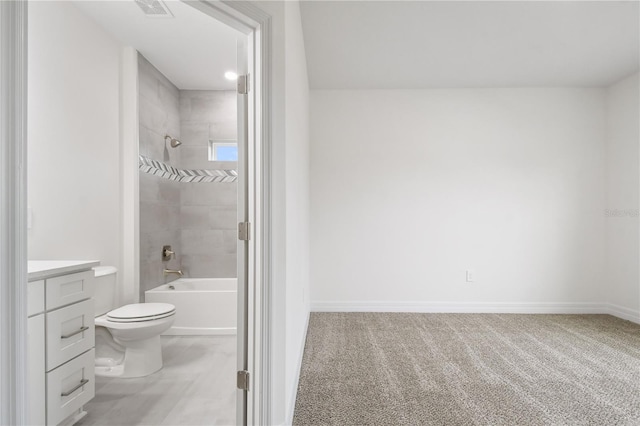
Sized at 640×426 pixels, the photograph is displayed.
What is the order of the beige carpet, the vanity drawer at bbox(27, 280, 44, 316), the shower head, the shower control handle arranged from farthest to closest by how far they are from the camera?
the shower head < the shower control handle < the beige carpet < the vanity drawer at bbox(27, 280, 44, 316)

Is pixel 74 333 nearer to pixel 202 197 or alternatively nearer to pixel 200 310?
pixel 200 310

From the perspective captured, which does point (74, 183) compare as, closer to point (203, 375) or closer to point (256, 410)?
point (203, 375)

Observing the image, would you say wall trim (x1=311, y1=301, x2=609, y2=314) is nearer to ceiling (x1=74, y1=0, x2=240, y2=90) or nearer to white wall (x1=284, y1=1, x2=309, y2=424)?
white wall (x1=284, y1=1, x2=309, y2=424)

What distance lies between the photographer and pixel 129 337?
2.50 m

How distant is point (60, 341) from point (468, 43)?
3.50m

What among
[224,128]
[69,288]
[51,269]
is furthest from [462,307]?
[51,269]

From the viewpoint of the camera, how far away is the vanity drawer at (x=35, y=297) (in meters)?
1.56

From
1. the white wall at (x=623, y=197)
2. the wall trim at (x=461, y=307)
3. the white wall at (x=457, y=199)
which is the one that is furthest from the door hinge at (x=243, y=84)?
the white wall at (x=623, y=197)

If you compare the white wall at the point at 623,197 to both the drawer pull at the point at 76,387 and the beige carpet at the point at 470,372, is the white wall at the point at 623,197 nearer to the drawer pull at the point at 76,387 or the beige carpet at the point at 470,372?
the beige carpet at the point at 470,372

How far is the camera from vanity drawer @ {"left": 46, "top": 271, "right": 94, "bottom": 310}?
170 cm

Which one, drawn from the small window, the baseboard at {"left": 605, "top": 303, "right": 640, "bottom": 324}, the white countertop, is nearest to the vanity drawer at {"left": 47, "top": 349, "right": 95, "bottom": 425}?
the white countertop

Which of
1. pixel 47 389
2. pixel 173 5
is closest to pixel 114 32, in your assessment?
pixel 173 5

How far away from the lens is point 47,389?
1661mm

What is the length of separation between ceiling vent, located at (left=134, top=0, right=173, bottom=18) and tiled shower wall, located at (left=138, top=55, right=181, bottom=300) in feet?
2.55
